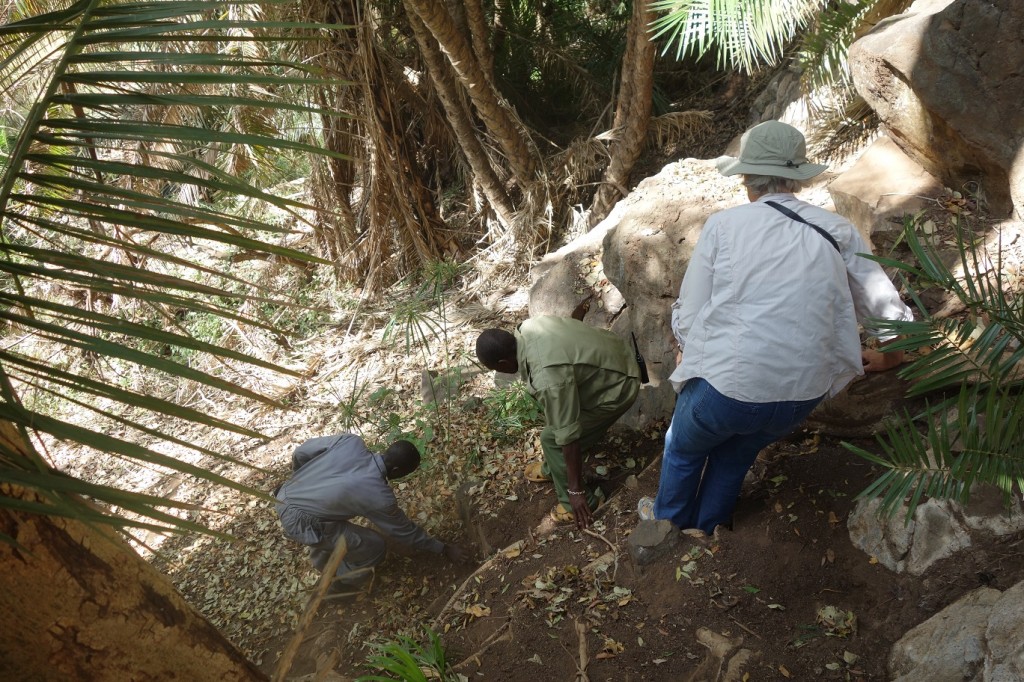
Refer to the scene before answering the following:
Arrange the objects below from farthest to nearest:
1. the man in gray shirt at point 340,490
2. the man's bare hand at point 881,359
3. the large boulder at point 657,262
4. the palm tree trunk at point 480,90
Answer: the palm tree trunk at point 480,90 < the large boulder at point 657,262 < the man in gray shirt at point 340,490 < the man's bare hand at point 881,359

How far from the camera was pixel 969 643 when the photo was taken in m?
2.07

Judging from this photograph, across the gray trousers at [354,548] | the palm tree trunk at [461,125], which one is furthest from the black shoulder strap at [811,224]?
the palm tree trunk at [461,125]

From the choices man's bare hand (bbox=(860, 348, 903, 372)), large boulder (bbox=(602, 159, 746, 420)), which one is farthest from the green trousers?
man's bare hand (bbox=(860, 348, 903, 372))

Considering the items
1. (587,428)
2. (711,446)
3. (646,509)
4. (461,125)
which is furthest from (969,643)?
(461,125)

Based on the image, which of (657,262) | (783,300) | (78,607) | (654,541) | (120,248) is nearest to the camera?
(78,607)

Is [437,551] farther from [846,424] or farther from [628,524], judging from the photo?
[846,424]

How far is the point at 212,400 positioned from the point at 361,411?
2092mm

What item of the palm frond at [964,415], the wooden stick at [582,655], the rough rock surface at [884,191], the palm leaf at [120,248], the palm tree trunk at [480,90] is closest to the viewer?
the palm leaf at [120,248]

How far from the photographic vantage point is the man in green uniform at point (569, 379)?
3381 mm

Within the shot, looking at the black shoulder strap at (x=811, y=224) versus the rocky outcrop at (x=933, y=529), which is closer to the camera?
the black shoulder strap at (x=811, y=224)

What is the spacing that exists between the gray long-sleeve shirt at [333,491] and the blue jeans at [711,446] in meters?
1.48

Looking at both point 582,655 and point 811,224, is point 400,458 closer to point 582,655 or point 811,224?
point 582,655

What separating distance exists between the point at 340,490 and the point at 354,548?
1.85ft

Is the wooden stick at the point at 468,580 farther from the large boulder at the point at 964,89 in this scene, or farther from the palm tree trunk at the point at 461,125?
the palm tree trunk at the point at 461,125
